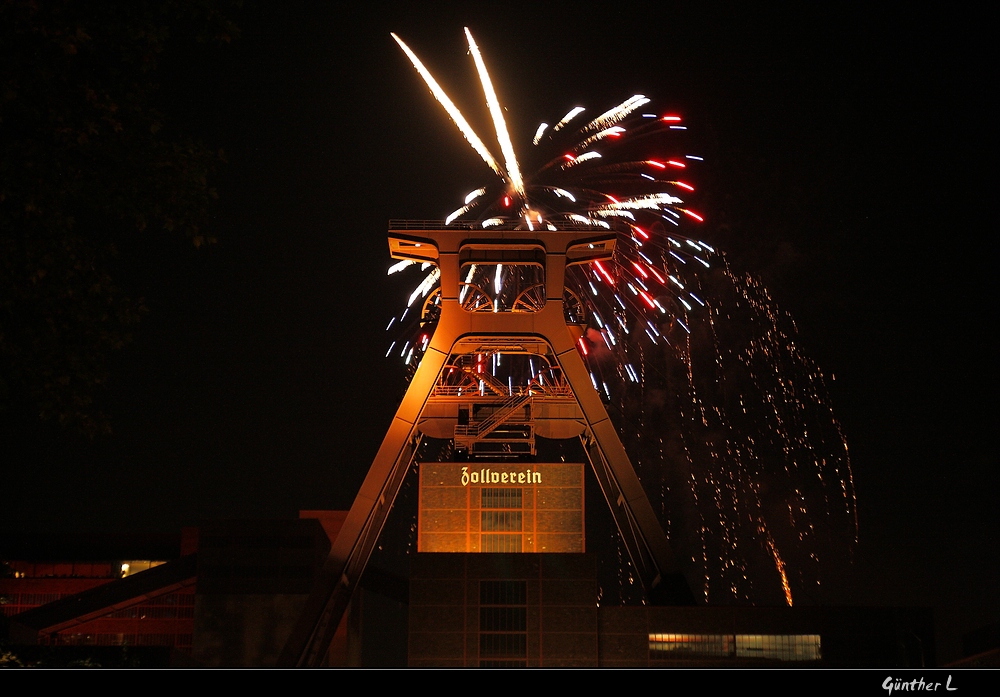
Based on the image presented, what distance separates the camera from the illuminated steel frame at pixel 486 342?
44.8m

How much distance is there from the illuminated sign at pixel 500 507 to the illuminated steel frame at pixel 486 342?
18.1ft

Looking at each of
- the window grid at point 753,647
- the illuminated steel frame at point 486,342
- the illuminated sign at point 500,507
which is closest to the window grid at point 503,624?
the window grid at point 753,647

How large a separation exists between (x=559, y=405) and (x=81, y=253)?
3337cm

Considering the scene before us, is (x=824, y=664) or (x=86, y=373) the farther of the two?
(x=824, y=664)

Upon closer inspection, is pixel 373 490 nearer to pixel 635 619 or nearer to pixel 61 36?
pixel 635 619

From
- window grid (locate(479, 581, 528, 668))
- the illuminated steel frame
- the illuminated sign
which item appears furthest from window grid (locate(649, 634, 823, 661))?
the illuminated sign

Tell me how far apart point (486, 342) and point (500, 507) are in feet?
31.5

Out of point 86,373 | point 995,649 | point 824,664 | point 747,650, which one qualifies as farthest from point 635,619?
point 86,373

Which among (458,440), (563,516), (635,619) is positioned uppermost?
(458,440)

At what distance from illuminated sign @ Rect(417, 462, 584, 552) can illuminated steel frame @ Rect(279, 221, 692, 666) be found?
5526 millimetres

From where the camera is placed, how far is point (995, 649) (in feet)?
157

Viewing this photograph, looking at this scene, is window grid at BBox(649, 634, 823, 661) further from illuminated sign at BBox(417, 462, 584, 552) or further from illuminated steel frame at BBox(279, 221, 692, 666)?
illuminated sign at BBox(417, 462, 584, 552)

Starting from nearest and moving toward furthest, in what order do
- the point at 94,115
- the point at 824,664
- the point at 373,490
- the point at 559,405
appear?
the point at 94,115 → the point at 824,664 → the point at 373,490 → the point at 559,405

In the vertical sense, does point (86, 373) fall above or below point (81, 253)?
below
